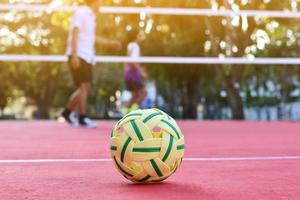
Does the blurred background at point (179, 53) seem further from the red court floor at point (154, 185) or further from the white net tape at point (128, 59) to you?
the red court floor at point (154, 185)

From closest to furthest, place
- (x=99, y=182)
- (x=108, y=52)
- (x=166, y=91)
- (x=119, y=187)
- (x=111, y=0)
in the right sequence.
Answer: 1. (x=119, y=187)
2. (x=99, y=182)
3. (x=111, y=0)
4. (x=108, y=52)
5. (x=166, y=91)

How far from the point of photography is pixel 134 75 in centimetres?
1123

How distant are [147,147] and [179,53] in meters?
30.3

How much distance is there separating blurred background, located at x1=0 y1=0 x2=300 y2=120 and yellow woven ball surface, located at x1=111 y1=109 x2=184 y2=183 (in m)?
15.9

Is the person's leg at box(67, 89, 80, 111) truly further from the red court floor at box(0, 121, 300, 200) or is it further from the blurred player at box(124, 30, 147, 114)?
the red court floor at box(0, 121, 300, 200)

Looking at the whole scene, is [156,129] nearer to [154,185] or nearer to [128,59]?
[154,185]

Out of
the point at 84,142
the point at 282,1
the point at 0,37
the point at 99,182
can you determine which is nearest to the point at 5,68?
the point at 0,37

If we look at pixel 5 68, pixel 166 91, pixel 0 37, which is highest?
pixel 0 37

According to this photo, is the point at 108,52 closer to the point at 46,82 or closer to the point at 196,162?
the point at 46,82

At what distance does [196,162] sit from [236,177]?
0.84 meters

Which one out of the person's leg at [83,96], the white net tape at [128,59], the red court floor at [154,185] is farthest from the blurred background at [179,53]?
the red court floor at [154,185]

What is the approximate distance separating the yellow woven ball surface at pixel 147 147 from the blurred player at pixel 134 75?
312 inches

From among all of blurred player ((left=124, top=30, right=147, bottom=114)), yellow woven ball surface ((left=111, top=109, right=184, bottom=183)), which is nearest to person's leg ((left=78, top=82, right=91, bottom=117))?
blurred player ((left=124, top=30, right=147, bottom=114))

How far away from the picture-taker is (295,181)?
302cm
